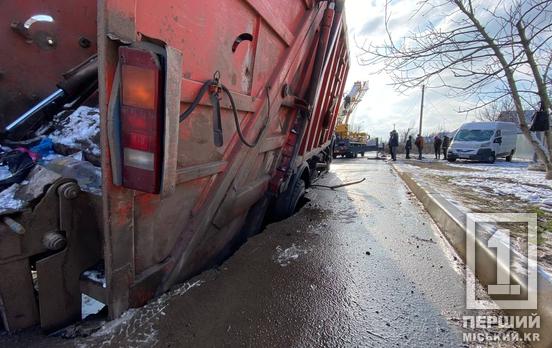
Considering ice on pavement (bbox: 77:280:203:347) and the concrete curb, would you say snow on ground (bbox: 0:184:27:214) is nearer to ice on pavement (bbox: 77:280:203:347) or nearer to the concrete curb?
ice on pavement (bbox: 77:280:203:347)

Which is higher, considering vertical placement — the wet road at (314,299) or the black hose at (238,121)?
the black hose at (238,121)

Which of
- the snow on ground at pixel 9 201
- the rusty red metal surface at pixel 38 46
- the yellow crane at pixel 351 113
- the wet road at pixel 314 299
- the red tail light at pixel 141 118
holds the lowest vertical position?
the wet road at pixel 314 299

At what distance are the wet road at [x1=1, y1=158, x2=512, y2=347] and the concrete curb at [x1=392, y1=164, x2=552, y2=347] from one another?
0.51 ft

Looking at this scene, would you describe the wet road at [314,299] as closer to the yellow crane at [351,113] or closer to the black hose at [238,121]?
the black hose at [238,121]

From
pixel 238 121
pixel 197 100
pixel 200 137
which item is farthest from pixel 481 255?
pixel 197 100

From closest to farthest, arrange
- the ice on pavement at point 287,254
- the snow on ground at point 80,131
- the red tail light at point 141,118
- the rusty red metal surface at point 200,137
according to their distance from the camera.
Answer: the red tail light at point 141,118, the rusty red metal surface at point 200,137, the snow on ground at point 80,131, the ice on pavement at point 287,254

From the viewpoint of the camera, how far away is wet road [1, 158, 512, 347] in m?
1.64

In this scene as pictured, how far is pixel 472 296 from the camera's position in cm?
220

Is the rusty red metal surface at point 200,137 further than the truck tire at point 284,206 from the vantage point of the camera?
No

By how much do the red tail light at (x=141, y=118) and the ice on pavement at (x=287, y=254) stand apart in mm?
1482

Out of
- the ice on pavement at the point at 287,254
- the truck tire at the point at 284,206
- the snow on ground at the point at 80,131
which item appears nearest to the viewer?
the snow on ground at the point at 80,131

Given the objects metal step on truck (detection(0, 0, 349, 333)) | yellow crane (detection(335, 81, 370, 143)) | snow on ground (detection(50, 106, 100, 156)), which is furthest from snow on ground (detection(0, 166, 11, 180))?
yellow crane (detection(335, 81, 370, 143))

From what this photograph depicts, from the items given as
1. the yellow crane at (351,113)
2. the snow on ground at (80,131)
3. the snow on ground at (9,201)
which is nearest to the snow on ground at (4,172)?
the snow on ground at (9,201)

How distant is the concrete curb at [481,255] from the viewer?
1.72 m
